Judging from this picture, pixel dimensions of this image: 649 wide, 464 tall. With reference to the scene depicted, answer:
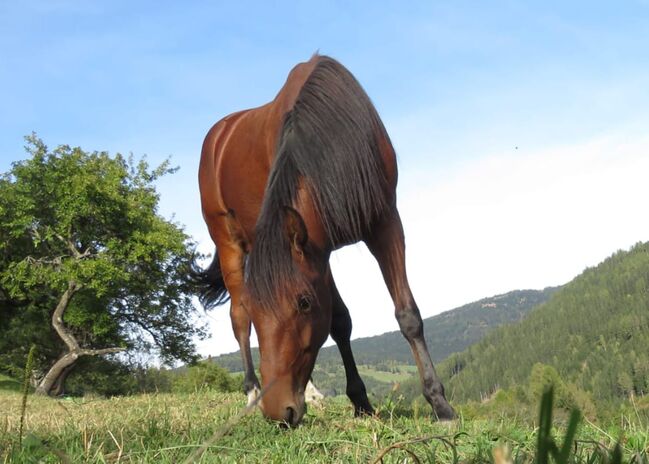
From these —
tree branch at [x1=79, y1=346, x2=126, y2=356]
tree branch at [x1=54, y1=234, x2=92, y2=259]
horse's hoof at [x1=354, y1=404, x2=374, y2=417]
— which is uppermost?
tree branch at [x1=54, y1=234, x2=92, y2=259]

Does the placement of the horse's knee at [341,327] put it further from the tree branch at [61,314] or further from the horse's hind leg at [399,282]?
the tree branch at [61,314]

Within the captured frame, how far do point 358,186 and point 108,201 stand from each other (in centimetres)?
2361

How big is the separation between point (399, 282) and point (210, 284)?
377cm

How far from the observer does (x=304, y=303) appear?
137 inches

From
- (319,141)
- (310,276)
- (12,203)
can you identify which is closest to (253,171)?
(319,141)

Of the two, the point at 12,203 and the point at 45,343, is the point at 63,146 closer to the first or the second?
the point at 12,203

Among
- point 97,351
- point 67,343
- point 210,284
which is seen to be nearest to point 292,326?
point 210,284

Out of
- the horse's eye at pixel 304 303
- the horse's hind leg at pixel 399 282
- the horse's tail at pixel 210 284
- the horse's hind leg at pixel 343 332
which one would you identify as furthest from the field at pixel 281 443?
the horse's tail at pixel 210 284

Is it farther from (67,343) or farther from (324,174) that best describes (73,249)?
(324,174)

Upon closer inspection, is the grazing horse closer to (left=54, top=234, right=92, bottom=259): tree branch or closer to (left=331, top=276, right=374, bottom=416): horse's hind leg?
(left=331, top=276, right=374, bottom=416): horse's hind leg

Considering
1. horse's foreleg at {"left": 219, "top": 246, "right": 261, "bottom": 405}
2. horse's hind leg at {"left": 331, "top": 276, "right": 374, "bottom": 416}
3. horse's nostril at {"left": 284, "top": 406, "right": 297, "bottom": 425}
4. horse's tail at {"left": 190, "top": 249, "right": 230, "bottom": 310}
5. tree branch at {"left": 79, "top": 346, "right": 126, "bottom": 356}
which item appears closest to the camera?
horse's nostril at {"left": 284, "top": 406, "right": 297, "bottom": 425}

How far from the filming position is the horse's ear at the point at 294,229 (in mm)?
3564

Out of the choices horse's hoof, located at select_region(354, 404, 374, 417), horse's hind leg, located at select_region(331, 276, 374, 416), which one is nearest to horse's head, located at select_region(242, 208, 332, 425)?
horse's hoof, located at select_region(354, 404, 374, 417)

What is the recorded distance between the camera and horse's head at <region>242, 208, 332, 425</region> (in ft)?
10.5
